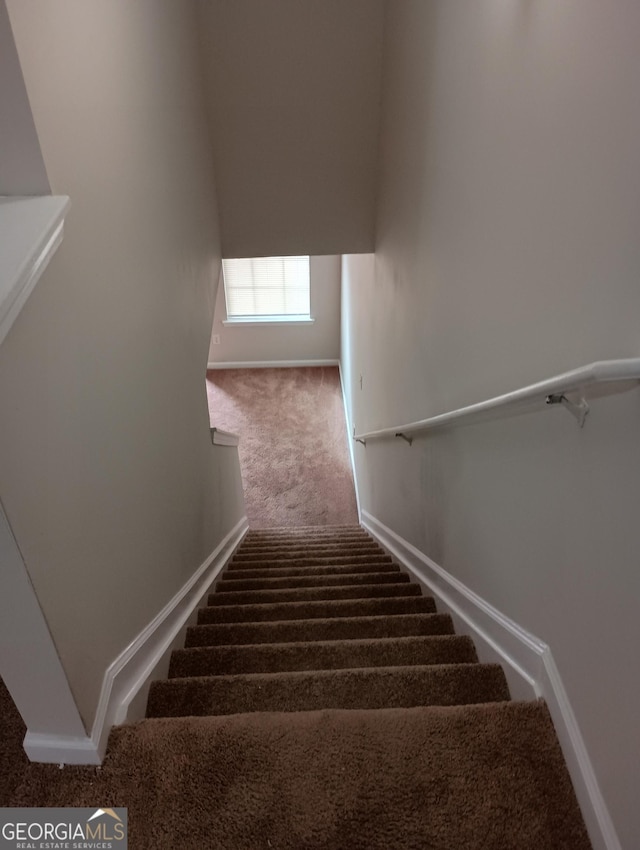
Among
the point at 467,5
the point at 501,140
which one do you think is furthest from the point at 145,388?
the point at 467,5

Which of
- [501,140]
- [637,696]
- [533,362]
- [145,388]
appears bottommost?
[637,696]

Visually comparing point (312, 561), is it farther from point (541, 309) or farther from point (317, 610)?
point (541, 309)

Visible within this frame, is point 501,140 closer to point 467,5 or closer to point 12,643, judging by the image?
point 467,5

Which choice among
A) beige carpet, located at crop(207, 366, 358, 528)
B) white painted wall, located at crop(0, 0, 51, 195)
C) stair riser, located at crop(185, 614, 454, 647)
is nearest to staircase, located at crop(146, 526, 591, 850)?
stair riser, located at crop(185, 614, 454, 647)

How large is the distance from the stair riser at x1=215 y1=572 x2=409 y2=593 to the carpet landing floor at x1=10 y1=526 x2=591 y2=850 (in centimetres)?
100

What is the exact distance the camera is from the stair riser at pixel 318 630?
5.95 ft

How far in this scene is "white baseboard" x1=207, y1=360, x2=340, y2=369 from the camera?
292 inches

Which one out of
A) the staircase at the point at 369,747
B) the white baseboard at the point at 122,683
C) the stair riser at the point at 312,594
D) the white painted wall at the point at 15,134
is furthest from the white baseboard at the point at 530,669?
the white painted wall at the point at 15,134

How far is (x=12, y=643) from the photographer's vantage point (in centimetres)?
95

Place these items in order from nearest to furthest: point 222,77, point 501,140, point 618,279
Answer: point 618,279 < point 501,140 < point 222,77

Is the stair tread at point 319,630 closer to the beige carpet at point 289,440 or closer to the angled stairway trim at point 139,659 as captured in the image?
the angled stairway trim at point 139,659

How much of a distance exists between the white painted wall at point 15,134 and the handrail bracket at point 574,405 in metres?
1.08

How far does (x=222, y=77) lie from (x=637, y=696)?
342 cm

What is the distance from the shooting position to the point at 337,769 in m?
1.08
